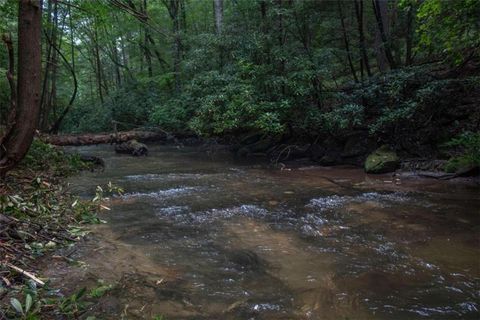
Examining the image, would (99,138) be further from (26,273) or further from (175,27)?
(26,273)

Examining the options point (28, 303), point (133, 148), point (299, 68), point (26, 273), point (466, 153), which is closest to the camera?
point (28, 303)

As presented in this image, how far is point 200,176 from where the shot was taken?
9922 mm

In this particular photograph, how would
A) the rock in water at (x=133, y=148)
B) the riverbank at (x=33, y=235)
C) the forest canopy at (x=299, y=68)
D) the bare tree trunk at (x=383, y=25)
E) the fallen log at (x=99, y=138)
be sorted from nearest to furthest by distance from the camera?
the riverbank at (x=33, y=235) < the forest canopy at (x=299, y=68) < the fallen log at (x=99, y=138) < the bare tree trunk at (x=383, y=25) < the rock in water at (x=133, y=148)

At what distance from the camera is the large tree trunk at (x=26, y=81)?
15.1 feet

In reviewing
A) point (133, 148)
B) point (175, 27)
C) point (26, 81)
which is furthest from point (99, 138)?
point (175, 27)

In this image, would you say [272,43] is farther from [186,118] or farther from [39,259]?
[39,259]

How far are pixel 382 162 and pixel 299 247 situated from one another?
229 inches

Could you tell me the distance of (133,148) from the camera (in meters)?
13.8

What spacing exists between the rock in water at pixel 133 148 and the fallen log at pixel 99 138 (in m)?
0.22

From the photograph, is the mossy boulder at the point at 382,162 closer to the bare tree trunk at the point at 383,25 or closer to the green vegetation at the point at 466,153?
the green vegetation at the point at 466,153

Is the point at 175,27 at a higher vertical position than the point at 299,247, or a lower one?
higher

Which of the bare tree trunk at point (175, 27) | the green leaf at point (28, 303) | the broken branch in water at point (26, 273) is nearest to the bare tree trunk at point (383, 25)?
the bare tree trunk at point (175, 27)

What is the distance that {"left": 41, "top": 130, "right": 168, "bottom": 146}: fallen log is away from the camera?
12.5m

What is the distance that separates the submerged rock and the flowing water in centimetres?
452
